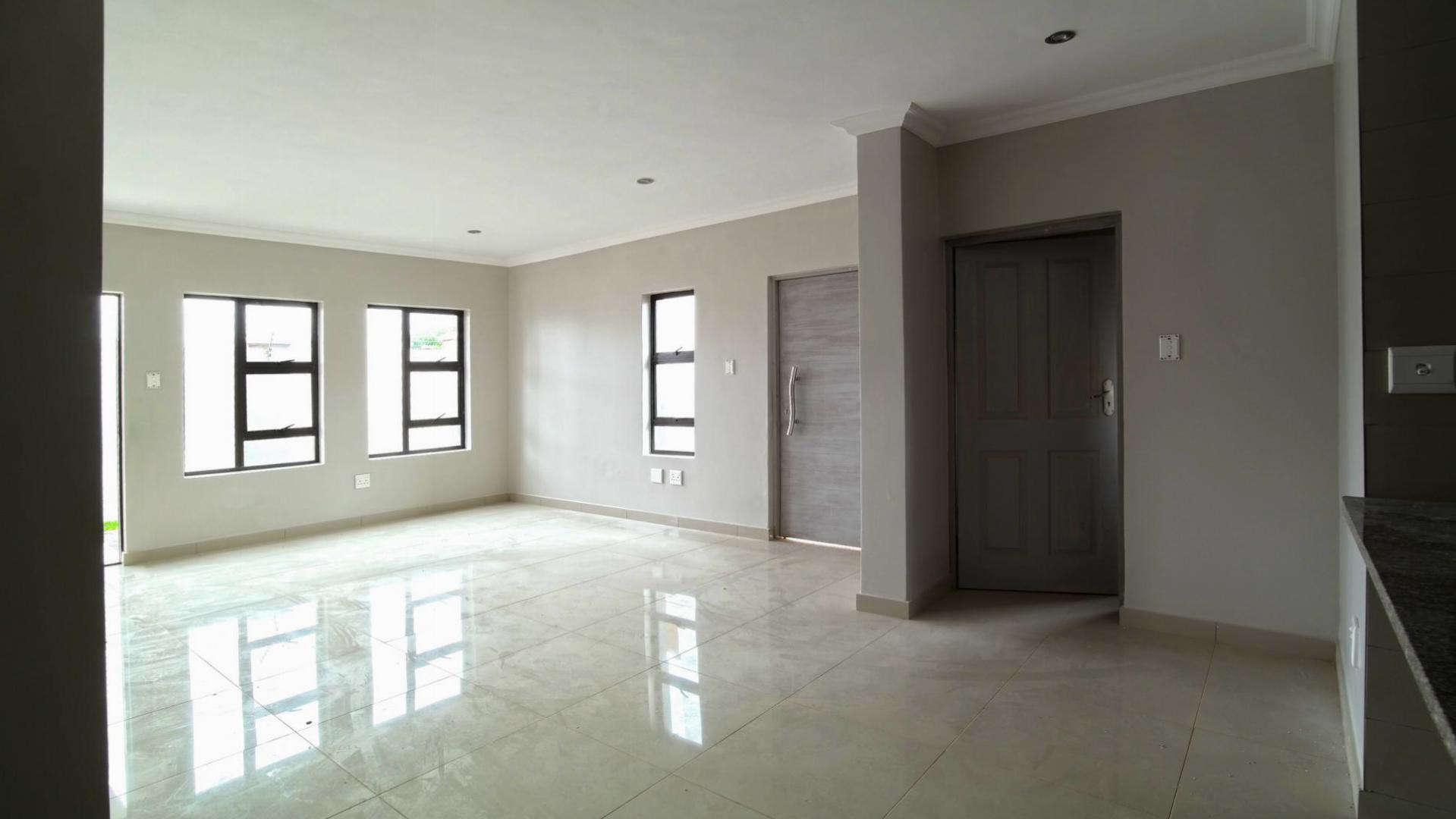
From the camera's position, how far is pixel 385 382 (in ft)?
22.3

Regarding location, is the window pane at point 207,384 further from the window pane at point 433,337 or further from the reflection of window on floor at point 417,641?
the reflection of window on floor at point 417,641

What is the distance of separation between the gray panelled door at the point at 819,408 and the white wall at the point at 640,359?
15 centimetres

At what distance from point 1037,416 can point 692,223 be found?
315 cm

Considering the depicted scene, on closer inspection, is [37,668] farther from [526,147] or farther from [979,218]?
[979,218]

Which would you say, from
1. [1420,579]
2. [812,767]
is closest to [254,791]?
[812,767]

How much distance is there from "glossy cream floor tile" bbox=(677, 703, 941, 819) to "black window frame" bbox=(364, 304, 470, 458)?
5373mm

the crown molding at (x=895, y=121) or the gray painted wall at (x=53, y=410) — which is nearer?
the gray painted wall at (x=53, y=410)

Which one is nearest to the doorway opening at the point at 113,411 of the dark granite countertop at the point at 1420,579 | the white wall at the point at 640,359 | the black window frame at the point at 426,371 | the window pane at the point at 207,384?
the window pane at the point at 207,384

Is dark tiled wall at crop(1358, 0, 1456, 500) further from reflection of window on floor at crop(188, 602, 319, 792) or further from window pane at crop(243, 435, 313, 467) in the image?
window pane at crop(243, 435, 313, 467)

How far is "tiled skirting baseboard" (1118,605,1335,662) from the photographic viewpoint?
120 inches

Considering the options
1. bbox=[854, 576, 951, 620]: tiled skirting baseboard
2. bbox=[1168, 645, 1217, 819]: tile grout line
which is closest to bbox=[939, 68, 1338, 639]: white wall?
bbox=[1168, 645, 1217, 819]: tile grout line

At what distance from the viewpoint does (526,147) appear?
4066 mm

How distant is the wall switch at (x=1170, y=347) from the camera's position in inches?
130

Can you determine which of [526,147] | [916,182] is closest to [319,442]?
[526,147]
